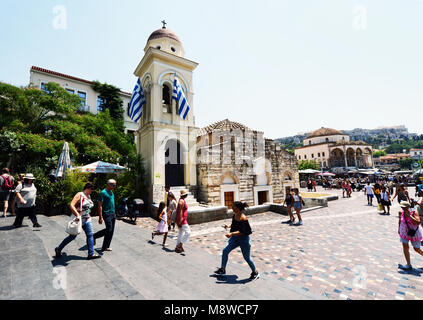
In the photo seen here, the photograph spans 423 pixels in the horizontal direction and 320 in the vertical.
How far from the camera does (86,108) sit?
70.5 feet

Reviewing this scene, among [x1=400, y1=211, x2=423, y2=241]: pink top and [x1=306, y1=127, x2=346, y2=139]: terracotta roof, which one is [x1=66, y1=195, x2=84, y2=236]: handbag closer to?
[x1=400, y1=211, x2=423, y2=241]: pink top

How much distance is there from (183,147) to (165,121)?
2048 millimetres

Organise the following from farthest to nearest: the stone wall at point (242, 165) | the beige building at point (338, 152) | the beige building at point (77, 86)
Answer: the beige building at point (338, 152)
the beige building at point (77, 86)
the stone wall at point (242, 165)

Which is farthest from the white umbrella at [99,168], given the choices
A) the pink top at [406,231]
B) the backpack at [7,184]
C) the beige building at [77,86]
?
the beige building at [77,86]

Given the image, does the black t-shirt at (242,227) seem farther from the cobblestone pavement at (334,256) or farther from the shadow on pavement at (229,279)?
the cobblestone pavement at (334,256)

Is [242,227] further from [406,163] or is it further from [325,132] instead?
[406,163]

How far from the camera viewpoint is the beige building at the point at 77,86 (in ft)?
61.3

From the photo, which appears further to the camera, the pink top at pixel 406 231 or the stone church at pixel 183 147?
the stone church at pixel 183 147

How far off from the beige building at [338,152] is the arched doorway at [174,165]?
171 feet

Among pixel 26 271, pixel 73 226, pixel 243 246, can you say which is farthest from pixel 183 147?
pixel 26 271

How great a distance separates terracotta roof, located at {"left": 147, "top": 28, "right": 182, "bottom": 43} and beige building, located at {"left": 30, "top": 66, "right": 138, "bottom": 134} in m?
10.3

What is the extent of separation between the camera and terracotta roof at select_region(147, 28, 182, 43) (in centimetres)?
1280

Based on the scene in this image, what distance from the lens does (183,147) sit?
488 inches
